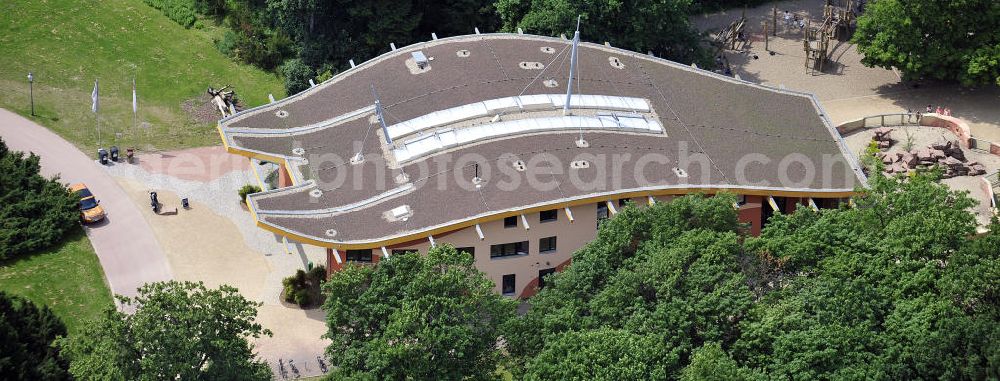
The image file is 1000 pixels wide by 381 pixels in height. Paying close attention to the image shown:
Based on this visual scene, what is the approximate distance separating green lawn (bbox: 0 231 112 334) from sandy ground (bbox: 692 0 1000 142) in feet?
172

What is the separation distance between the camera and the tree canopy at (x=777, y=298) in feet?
249

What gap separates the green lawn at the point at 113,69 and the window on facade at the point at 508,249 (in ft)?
102

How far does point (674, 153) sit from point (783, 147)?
8.00 metres

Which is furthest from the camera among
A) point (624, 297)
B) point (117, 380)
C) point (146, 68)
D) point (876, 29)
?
point (146, 68)

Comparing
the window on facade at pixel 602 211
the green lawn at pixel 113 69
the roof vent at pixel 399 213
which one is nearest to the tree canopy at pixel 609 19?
the green lawn at pixel 113 69

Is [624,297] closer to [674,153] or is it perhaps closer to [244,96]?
[674,153]

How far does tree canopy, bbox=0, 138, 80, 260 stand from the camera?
97.1 meters

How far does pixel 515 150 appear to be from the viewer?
309ft

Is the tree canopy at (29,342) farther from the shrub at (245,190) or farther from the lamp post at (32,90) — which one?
the lamp post at (32,90)

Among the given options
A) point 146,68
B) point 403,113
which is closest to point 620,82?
point 403,113

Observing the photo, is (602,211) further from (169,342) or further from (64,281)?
(64,281)

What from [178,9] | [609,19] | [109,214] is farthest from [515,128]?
[178,9]

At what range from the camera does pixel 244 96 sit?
4705 inches

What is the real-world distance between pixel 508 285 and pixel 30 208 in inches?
1264
